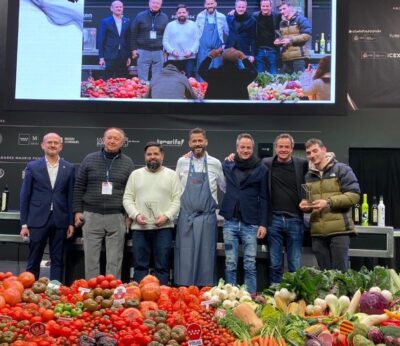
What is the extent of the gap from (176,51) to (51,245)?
2978 millimetres

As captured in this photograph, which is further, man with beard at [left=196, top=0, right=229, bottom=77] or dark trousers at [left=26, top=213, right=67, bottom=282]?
man with beard at [left=196, top=0, right=229, bottom=77]

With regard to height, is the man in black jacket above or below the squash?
above

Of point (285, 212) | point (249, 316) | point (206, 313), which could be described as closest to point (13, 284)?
point (206, 313)

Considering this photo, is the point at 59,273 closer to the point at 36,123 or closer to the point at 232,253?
the point at 232,253

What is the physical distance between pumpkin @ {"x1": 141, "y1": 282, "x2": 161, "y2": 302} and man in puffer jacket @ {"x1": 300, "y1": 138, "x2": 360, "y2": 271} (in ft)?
6.10

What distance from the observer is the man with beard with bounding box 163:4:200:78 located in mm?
6574

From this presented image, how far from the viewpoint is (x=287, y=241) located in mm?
4621

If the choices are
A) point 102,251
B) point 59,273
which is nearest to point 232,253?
point 102,251

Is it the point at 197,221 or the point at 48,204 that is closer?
the point at 197,221

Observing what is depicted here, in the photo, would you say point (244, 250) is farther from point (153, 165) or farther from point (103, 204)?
point (103, 204)

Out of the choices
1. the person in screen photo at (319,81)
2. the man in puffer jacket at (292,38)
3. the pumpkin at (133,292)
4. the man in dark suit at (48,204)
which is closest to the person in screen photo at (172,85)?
the man in puffer jacket at (292,38)

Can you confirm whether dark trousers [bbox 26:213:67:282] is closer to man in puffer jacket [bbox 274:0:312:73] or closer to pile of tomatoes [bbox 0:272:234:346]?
pile of tomatoes [bbox 0:272:234:346]

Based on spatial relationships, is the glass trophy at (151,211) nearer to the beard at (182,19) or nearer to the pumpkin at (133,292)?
the pumpkin at (133,292)

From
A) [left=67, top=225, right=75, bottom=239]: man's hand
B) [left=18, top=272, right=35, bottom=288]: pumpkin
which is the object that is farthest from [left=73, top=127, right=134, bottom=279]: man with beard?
[left=18, top=272, right=35, bottom=288]: pumpkin
